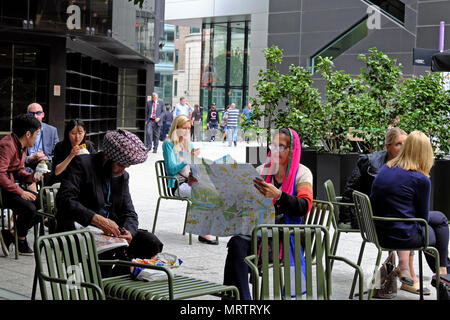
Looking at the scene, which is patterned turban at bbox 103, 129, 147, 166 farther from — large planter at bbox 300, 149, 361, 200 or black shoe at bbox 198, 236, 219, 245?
large planter at bbox 300, 149, 361, 200

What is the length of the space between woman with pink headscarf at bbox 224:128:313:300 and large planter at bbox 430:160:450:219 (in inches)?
219

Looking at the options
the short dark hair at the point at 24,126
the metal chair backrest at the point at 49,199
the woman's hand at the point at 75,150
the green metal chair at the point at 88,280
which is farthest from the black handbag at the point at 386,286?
the short dark hair at the point at 24,126

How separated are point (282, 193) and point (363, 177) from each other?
2378 mm

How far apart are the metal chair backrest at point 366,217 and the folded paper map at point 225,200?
148 centimetres

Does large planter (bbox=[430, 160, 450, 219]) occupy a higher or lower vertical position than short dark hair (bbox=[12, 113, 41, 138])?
lower

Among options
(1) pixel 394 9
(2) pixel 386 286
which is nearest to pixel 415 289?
(2) pixel 386 286

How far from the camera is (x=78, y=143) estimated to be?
7.90 meters

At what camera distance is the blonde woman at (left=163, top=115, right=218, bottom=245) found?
27.7 feet

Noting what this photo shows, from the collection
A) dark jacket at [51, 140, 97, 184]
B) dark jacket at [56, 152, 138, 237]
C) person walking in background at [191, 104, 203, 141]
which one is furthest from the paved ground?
person walking in background at [191, 104, 203, 141]

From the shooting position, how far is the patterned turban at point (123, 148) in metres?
4.69

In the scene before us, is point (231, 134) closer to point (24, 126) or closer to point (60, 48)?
point (60, 48)

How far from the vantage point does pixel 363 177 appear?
23.4ft
